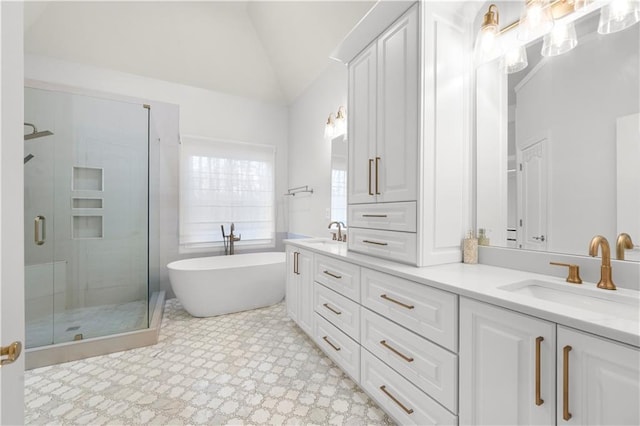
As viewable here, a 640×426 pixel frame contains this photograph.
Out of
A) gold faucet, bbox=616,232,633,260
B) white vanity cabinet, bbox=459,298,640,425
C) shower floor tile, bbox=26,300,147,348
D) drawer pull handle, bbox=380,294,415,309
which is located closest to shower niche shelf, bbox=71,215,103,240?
shower floor tile, bbox=26,300,147,348

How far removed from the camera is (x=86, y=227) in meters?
2.56

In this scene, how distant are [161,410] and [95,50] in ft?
12.3

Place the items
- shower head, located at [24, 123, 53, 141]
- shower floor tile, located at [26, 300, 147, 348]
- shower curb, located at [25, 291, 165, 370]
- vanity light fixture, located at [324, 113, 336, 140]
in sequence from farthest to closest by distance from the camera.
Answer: vanity light fixture, located at [324, 113, 336, 140]
shower head, located at [24, 123, 53, 141]
shower floor tile, located at [26, 300, 147, 348]
shower curb, located at [25, 291, 165, 370]

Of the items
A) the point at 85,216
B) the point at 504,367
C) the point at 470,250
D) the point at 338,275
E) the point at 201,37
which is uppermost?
the point at 201,37

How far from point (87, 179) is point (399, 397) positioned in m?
3.24

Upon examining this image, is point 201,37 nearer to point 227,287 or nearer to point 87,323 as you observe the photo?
point 227,287

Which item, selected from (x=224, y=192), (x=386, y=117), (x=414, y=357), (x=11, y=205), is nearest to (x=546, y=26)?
(x=386, y=117)

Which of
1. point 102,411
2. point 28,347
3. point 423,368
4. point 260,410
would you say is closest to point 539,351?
point 423,368

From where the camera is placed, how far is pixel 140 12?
291 cm

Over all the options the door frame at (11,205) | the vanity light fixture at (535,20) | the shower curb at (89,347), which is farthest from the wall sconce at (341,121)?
the shower curb at (89,347)

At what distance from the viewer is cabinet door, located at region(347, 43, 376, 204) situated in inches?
70.7

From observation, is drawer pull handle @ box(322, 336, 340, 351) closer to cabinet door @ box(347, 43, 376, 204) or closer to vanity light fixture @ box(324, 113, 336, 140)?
cabinet door @ box(347, 43, 376, 204)

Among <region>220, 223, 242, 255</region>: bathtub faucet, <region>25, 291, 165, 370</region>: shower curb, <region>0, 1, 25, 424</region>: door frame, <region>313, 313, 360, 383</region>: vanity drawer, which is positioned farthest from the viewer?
<region>220, 223, 242, 255</region>: bathtub faucet

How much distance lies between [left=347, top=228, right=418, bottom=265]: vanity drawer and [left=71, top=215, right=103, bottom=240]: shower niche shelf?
2.49 m
